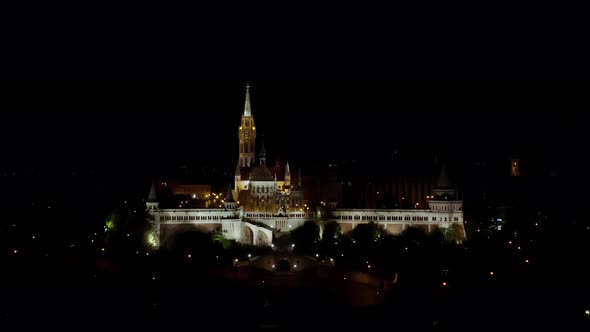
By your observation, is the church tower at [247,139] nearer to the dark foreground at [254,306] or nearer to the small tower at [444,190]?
the small tower at [444,190]

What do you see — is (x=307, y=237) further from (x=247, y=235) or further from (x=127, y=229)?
(x=127, y=229)

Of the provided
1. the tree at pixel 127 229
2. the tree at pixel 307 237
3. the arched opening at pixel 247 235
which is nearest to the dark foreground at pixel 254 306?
the tree at pixel 127 229

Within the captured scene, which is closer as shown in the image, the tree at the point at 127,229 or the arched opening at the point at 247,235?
the tree at the point at 127,229

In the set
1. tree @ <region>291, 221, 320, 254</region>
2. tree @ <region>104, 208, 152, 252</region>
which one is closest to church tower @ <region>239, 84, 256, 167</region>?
tree @ <region>104, 208, 152, 252</region>

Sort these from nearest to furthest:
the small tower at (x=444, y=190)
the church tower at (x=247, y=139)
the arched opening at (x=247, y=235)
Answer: the arched opening at (x=247, y=235) → the small tower at (x=444, y=190) → the church tower at (x=247, y=139)

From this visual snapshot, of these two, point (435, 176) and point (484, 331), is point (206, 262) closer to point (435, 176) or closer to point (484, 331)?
point (484, 331)

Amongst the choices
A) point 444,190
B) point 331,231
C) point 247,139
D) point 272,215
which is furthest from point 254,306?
point 247,139

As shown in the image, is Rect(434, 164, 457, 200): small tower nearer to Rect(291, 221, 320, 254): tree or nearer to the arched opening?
Rect(291, 221, 320, 254): tree
